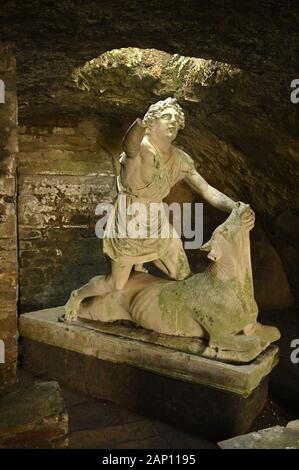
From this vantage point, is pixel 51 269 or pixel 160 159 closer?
pixel 160 159

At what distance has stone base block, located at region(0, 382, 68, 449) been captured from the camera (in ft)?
6.02

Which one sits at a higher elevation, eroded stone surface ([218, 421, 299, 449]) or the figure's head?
the figure's head

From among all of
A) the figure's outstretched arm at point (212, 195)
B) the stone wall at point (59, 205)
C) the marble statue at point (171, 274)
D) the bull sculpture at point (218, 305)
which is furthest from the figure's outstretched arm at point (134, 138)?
the stone wall at point (59, 205)

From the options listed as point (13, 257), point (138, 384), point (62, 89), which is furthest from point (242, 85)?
point (138, 384)

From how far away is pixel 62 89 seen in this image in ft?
13.6

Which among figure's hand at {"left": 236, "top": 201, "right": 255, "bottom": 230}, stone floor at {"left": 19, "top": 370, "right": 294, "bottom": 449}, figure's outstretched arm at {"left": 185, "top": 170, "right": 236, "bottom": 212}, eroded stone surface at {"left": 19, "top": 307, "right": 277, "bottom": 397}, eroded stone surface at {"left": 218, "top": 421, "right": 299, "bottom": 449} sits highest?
figure's outstretched arm at {"left": 185, "top": 170, "right": 236, "bottom": 212}

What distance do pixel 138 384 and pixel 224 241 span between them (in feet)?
4.57

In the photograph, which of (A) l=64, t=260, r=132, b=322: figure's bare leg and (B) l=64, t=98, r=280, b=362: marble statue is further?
(A) l=64, t=260, r=132, b=322: figure's bare leg

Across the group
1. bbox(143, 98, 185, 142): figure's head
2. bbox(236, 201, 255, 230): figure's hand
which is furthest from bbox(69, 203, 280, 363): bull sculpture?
bbox(143, 98, 185, 142): figure's head

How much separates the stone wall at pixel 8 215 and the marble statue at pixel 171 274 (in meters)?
1.11

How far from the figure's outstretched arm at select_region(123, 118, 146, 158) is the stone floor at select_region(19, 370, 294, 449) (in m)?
1.84

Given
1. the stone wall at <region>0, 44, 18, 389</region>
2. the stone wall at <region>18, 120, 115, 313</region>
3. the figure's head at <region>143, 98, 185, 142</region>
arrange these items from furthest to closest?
the stone wall at <region>18, 120, 115, 313</region>, the figure's head at <region>143, 98, 185, 142</region>, the stone wall at <region>0, 44, 18, 389</region>

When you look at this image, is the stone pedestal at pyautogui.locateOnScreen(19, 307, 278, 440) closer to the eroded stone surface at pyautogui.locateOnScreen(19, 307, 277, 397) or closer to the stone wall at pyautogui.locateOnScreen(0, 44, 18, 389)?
the eroded stone surface at pyautogui.locateOnScreen(19, 307, 277, 397)
